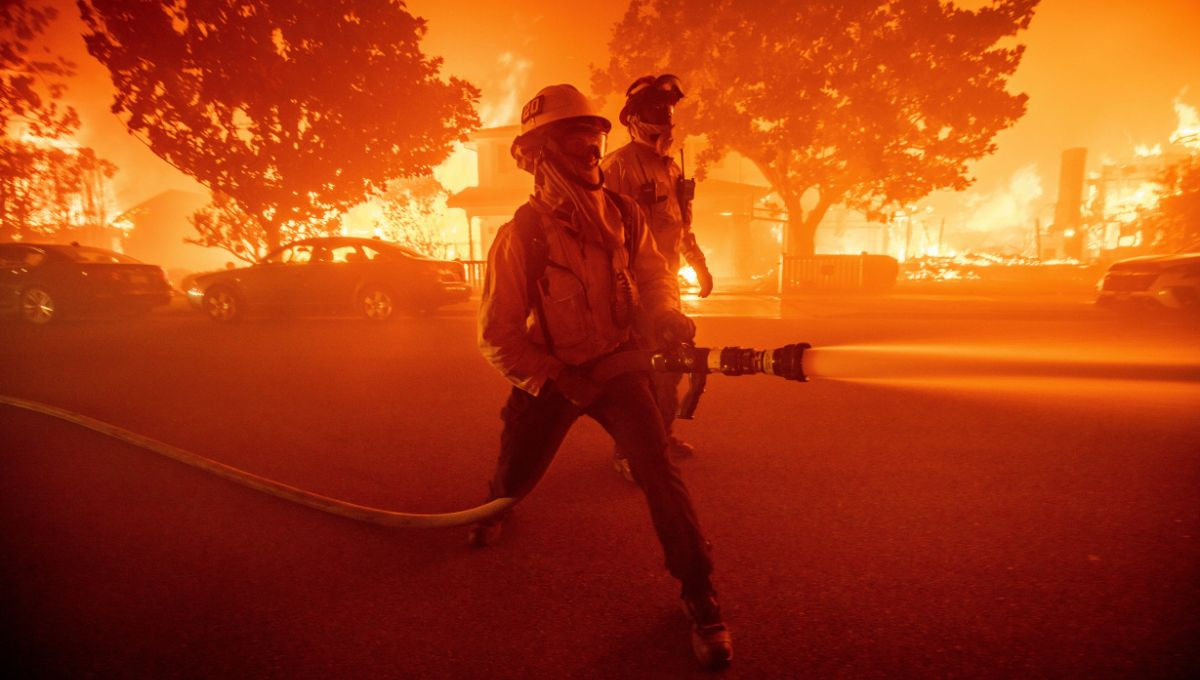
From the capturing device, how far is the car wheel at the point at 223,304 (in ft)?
39.8

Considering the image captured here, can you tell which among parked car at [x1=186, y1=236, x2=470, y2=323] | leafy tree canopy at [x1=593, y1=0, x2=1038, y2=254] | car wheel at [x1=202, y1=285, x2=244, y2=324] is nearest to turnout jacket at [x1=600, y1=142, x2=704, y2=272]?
parked car at [x1=186, y1=236, x2=470, y2=323]

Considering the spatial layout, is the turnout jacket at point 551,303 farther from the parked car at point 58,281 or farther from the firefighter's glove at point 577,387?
the parked car at point 58,281

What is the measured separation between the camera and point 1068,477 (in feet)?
11.9

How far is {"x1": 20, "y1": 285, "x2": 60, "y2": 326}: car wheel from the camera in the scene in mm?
11508

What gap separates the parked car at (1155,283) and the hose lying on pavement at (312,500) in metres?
11.4

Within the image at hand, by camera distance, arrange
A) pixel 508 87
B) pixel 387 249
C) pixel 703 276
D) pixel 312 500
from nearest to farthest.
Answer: pixel 312 500, pixel 703 276, pixel 387 249, pixel 508 87

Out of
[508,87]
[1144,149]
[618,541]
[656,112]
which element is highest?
[508,87]

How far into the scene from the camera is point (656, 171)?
344 cm

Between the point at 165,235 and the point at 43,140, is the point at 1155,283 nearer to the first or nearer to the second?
the point at 43,140

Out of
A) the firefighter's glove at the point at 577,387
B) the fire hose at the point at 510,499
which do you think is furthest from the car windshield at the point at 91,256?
the firefighter's glove at the point at 577,387

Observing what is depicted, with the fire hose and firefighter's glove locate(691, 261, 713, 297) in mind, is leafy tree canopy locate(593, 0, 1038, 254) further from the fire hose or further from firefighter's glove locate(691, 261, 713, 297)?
the fire hose

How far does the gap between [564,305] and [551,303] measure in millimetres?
51

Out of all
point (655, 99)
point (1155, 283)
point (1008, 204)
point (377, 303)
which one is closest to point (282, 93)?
point (377, 303)

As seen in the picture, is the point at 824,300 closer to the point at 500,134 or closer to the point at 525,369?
the point at 525,369
